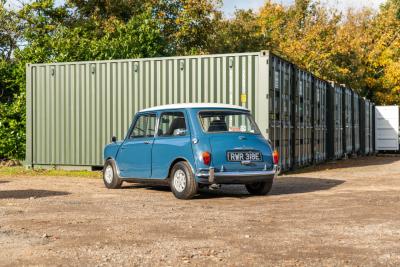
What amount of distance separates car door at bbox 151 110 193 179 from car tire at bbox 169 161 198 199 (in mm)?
151

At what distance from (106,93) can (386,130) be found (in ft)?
65.0

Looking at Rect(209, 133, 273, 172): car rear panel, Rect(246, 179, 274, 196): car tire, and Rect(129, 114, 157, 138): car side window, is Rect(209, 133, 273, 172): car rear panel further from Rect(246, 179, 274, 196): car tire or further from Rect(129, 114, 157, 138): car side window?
Rect(129, 114, 157, 138): car side window

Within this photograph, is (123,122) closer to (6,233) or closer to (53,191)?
(53,191)

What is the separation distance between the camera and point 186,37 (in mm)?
30359

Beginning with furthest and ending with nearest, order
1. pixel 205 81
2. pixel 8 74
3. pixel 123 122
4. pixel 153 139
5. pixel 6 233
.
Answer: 1. pixel 8 74
2. pixel 123 122
3. pixel 205 81
4. pixel 153 139
5. pixel 6 233

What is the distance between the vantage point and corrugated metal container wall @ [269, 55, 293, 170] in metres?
16.5

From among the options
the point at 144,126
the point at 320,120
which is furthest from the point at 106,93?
the point at 320,120

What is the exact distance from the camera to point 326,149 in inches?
918

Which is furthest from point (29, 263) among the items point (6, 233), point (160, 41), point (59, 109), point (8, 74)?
point (160, 41)

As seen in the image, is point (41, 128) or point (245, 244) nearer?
point (245, 244)

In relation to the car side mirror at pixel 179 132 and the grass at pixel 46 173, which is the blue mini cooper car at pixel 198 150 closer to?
the car side mirror at pixel 179 132

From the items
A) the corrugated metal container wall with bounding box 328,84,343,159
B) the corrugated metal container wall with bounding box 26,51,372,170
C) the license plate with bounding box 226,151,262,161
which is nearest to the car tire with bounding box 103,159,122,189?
the license plate with bounding box 226,151,262,161

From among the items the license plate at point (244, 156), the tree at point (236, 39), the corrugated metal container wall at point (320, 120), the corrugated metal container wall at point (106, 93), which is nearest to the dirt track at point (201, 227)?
the license plate at point (244, 156)

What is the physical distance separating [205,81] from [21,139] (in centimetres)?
700
